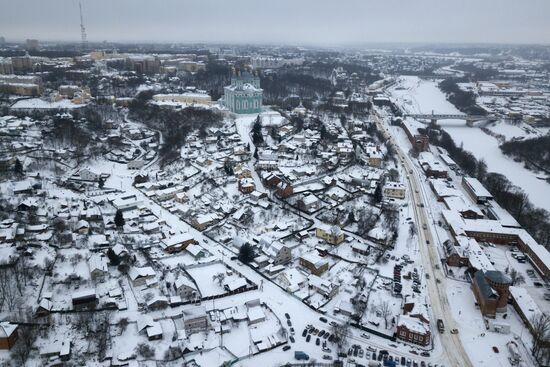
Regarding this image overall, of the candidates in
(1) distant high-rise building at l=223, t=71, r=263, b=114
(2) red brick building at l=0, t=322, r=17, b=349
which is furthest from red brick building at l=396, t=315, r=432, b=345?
(1) distant high-rise building at l=223, t=71, r=263, b=114

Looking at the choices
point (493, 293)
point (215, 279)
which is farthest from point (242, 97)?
point (493, 293)

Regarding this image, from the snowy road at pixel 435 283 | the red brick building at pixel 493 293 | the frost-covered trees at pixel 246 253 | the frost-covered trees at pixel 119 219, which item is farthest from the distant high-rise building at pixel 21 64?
the red brick building at pixel 493 293

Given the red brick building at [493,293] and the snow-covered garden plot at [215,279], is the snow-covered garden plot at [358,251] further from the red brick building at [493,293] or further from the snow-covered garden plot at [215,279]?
the snow-covered garden plot at [215,279]

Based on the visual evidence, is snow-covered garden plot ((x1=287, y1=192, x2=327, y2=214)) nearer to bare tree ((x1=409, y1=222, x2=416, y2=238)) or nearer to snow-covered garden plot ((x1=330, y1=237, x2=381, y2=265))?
snow-covered garden plot ((x1=330, y1=237, x2=381, y2=265))

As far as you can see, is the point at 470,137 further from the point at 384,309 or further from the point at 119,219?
the point at 119,219

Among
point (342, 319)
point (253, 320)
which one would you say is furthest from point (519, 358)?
point (253, 320)

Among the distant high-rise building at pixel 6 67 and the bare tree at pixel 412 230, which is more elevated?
the distant high-rise building at pixel 6 67
